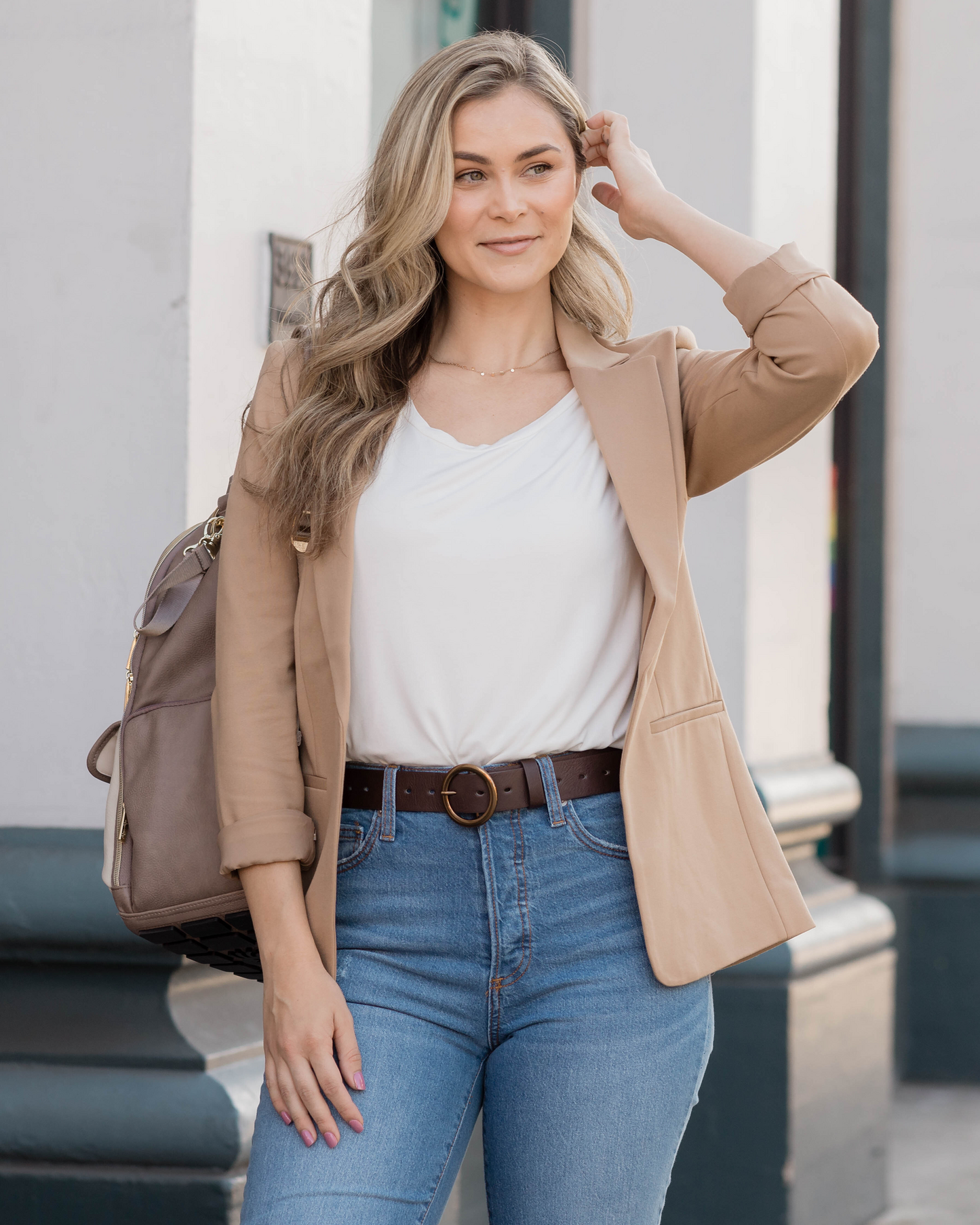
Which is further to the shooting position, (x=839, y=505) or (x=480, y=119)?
(x=839, y=505)

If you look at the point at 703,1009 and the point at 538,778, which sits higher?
the point at 538,778

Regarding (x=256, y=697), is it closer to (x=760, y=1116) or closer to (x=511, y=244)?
(x=511, y=244)

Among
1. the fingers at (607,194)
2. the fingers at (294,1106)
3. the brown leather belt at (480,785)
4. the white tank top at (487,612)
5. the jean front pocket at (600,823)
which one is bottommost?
the fingers at (294,1106)

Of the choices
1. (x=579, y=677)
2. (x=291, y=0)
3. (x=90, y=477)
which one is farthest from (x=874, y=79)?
(x=579, y=677)

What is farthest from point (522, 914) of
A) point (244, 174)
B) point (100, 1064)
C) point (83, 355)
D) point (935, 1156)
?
point (935, 1156)

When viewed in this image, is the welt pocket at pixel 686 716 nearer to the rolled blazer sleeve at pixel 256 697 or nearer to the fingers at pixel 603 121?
the rolled blazer sleeve at pixel 256 697

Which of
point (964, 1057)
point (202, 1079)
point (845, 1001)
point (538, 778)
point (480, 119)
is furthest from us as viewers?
point (964, 1057)

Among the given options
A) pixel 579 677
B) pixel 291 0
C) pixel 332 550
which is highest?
pixel 291 0

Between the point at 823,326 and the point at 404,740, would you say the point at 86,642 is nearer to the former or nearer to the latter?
the point at 404,740

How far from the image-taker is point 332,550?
180 cm

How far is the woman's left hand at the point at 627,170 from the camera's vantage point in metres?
2.02

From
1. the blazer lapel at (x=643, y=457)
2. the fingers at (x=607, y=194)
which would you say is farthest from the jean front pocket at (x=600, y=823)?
the fingers at (x=607, y=194)

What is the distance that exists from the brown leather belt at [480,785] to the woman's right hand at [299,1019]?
0.13 metres

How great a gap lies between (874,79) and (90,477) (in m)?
3.61
